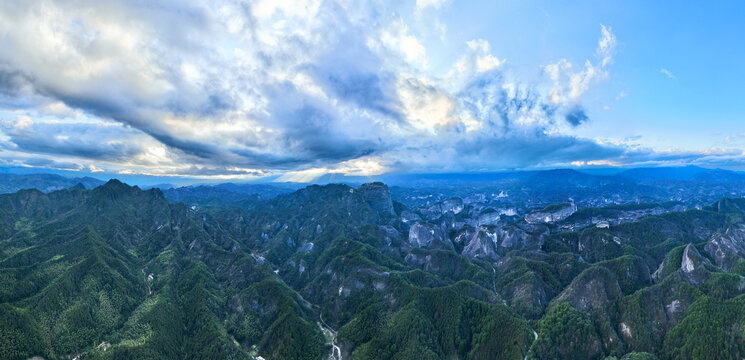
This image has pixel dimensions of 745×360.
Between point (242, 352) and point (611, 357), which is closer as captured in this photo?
point (611, 357)

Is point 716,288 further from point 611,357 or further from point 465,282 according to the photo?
point 465,282

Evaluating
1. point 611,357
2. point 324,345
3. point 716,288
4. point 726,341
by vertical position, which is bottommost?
point 324,345

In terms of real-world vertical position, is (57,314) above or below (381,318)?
above

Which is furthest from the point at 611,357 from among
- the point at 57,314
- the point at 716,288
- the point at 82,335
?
the point at 57,314

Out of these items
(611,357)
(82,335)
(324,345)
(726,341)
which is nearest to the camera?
(726,341)

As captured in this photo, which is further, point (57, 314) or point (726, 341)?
point (57, 314)

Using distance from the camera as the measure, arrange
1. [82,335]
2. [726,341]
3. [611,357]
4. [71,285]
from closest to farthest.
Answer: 1. [726,341]
2. [611,357]
3. [82,335]
4. [71,285]

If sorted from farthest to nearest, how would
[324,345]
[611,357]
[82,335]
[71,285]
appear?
1. [71,285]
2. [324,345]
3. [82,335]
4. [611,357]

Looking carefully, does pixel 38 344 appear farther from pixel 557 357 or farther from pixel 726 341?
pixel 726 341

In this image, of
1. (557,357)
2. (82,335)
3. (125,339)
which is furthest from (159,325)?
(557,357)
